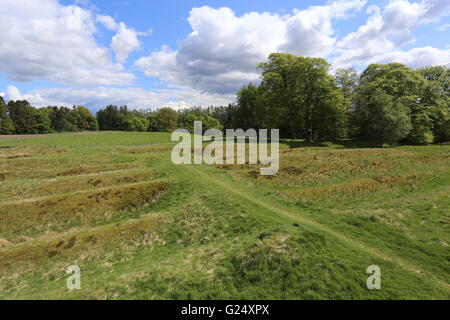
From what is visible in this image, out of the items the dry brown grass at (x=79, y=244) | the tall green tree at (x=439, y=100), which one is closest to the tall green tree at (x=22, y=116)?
the dry brown grass at (x=79, y=244)

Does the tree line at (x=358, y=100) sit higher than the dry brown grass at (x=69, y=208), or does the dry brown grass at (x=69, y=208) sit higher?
the tree line at (x=358, y=100)

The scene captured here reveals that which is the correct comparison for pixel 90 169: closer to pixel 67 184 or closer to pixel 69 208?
pixel 67 184

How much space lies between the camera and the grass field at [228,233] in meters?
8.31

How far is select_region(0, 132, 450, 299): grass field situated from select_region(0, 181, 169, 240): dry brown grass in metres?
0.09

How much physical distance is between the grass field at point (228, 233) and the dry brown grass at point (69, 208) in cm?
9

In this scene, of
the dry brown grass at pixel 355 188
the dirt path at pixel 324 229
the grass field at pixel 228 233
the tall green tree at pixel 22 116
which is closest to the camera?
the grass field at pixel 228 233

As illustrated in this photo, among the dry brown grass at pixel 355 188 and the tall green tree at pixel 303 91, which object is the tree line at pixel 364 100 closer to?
the tall green tree at pixel 303 91

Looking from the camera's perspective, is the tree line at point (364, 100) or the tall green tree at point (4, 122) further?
the tall green tree at point (4, 122)

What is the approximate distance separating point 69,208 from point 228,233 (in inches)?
567

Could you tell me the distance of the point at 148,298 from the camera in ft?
25.4

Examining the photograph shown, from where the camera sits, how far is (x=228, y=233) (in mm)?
13633
